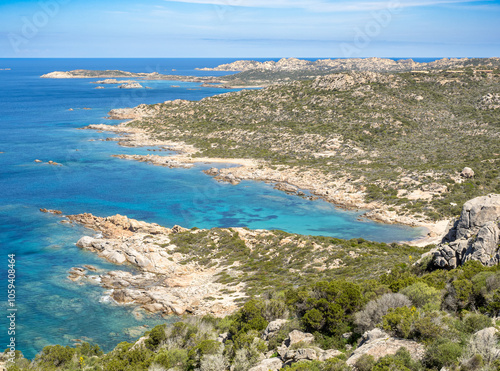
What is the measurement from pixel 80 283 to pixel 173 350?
20204 millimetres

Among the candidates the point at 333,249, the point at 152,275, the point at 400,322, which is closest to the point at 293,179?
the point at 333,249

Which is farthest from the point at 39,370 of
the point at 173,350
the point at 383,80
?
the point at 383,80

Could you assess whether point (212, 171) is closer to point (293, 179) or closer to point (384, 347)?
point (293, 179)

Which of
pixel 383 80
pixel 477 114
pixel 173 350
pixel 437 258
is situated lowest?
pixel 173 350

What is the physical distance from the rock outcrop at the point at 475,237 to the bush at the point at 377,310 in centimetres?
605

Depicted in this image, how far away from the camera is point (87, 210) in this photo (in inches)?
2083

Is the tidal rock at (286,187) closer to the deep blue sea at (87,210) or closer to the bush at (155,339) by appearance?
the deep blue sea at (87,210)

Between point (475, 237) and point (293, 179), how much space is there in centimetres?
4592

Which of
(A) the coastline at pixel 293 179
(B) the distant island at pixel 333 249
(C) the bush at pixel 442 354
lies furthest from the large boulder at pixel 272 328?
(A) the coastline at pixel 293 179

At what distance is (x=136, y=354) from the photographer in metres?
17.3

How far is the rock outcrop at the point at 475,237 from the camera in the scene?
19583 mm

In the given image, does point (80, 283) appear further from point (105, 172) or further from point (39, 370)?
point (105, 172)

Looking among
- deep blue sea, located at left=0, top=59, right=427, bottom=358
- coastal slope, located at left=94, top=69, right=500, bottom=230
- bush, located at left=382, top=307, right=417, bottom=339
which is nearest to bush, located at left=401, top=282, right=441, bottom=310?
bush, located at left=382, top=307, right=417, bottom=339

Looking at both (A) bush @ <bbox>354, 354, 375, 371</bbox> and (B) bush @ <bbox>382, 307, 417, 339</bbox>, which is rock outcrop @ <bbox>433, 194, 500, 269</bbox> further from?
(A) bush @ <bbox>354, 354, 375, 371</bbox>
